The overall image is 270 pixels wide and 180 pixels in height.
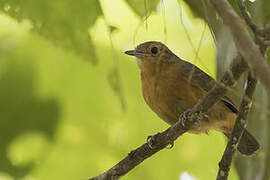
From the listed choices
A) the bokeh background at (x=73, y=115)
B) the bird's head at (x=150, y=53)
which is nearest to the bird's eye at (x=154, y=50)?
the bird's head at (x=150, y=53)

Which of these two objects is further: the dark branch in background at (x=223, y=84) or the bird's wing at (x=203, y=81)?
the bird's wing at (x=203, y=81)

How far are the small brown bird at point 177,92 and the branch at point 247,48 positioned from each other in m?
2.87

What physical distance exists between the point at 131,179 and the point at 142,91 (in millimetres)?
1066

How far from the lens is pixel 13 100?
3139 mm

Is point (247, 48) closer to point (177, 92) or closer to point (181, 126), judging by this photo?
point (181, 126)

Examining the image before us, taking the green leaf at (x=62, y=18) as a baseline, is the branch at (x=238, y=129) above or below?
below

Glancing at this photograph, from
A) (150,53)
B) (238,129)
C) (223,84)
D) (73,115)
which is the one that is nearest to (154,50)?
(150,53)

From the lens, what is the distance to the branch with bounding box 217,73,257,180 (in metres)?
2.19

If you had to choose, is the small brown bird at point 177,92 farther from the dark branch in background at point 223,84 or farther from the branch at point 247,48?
the branch at point 247,48

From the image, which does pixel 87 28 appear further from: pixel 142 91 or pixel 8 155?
pixel 142 91

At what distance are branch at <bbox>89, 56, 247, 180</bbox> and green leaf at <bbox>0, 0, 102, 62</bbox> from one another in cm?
68

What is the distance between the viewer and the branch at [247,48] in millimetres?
839

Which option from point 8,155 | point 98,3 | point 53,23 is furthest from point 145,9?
point 8,155

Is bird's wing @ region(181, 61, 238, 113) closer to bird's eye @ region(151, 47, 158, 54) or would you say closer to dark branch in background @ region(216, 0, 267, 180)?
bird's eye @ region(151, 47, 158, 54)
